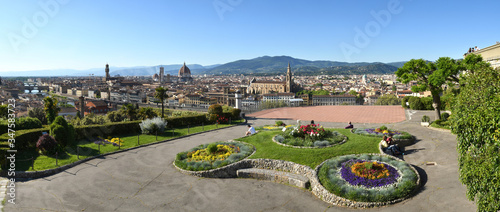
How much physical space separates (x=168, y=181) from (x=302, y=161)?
555 cm

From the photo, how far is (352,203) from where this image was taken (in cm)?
880

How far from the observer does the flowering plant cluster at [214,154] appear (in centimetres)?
1339

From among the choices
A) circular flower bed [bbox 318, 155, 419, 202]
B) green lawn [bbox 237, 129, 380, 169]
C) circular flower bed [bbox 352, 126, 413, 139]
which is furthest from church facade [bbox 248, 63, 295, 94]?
circular flower bed [bbox 318, 155, 419, 202]

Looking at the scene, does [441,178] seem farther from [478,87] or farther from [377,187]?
[478,87]

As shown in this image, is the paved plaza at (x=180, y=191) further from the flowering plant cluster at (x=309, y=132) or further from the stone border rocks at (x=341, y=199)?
the flowering plant cluster at (x=309, y=132)

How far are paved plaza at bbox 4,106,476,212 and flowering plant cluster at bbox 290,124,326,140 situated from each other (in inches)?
158

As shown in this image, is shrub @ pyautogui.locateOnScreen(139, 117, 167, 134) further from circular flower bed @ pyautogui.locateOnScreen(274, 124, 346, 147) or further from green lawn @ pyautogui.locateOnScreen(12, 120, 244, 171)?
circular flower bed @ pyautogui.locateOnScreen(274, 124, 346, 147)

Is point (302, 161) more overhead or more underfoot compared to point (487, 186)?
more underfoot

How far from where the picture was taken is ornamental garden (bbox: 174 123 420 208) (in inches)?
357

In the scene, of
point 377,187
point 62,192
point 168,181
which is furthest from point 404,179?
point 62,192

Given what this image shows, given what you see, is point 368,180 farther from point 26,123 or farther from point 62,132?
point 26,123

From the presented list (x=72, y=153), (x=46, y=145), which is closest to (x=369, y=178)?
(x=72, y=153)

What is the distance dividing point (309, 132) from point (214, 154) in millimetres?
5024

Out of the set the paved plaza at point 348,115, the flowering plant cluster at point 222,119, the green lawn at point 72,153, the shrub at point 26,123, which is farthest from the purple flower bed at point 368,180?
the shrub at point 26,123
